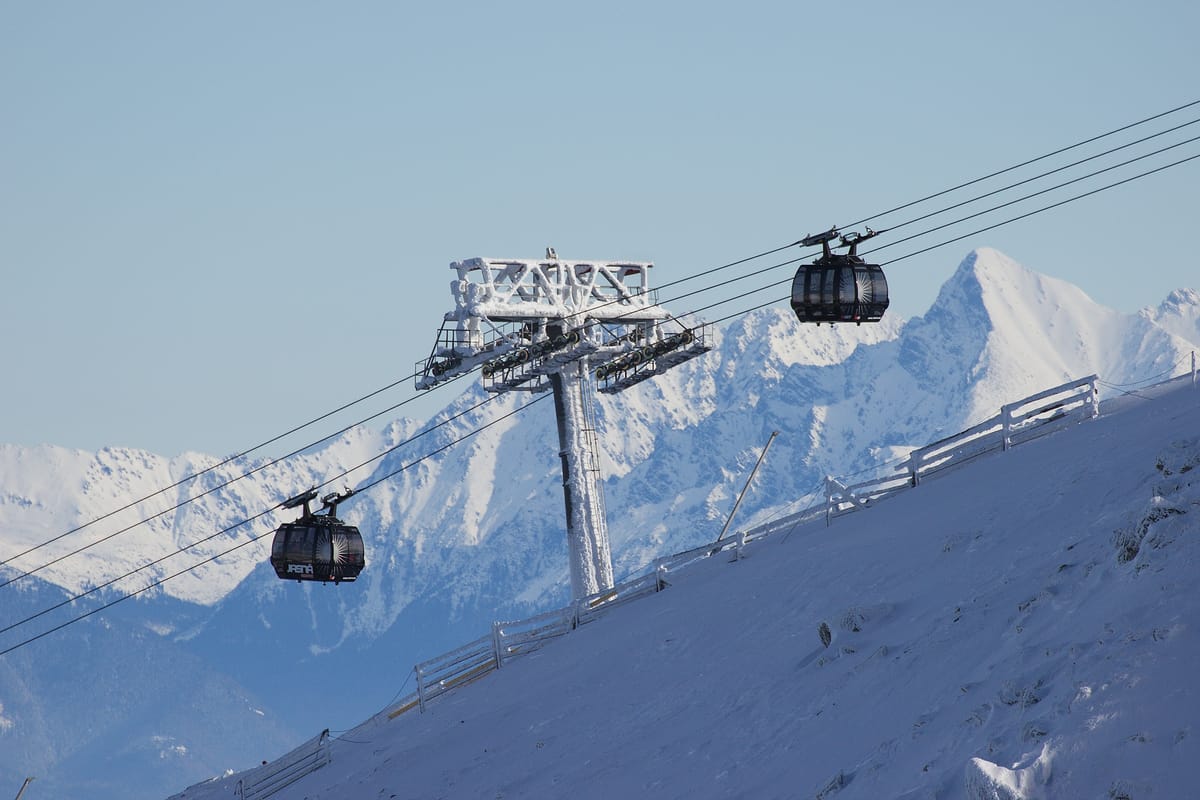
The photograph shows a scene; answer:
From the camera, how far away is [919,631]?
1173 inches

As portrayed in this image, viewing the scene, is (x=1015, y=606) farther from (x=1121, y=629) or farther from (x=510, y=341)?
(x=510, y=341)

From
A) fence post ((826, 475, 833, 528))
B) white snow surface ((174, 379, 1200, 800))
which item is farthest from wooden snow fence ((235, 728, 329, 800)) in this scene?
fence post ((826, 475, 833, 528))

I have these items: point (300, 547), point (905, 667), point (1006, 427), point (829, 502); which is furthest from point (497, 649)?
point (905, 667)

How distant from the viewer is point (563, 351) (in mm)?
61375

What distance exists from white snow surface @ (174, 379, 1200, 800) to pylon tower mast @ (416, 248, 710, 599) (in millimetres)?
15249

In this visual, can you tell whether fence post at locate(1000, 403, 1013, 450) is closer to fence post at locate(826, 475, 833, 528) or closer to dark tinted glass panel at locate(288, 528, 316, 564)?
fence post at locate(826, 475, 833, 528)

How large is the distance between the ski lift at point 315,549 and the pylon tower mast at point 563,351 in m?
8.66

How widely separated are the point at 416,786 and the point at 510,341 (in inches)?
1005

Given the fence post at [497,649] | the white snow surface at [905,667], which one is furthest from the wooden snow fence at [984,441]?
the fence post at [497,649]

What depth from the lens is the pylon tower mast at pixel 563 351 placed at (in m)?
61.9

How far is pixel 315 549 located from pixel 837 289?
15050mm

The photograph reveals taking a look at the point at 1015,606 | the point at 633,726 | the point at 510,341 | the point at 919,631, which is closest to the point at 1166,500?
the point at 1015,606

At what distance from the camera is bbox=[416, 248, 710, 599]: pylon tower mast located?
61875mm

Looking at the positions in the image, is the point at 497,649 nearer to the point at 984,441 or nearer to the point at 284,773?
the point at 284,773
